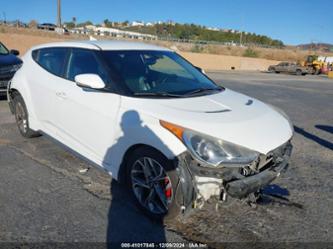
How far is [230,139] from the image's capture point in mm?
2881

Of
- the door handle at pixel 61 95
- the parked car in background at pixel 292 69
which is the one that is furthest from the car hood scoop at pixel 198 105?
the parked car in background at pixel 292 69

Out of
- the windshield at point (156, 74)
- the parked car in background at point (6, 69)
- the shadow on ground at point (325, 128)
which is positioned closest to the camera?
the windshield at point (156, 74)

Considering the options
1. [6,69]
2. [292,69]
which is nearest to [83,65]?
[6,69]

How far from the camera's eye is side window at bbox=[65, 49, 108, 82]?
3.82 m

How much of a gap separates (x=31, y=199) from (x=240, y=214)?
2.24m

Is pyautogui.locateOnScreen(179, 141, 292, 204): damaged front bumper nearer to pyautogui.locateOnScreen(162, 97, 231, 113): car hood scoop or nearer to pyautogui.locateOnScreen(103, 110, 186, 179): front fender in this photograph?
pyautogui.locateOnScreen(103, 110, 186, 179): front fender

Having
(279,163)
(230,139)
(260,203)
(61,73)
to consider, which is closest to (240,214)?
(260,203)

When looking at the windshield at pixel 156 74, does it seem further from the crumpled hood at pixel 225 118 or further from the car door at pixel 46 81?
the car door at pixel 46 81

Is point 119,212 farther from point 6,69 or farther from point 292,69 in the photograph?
point 292,69

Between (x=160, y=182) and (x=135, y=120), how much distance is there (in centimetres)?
66

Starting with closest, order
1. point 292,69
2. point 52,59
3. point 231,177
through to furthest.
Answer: point 231,177
point 52,59
point 292,69

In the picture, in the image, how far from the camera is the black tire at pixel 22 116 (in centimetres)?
530

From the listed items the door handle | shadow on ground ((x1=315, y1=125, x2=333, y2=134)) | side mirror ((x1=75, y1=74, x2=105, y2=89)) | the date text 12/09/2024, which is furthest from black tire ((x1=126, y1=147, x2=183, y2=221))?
shadow on ground ((x1=315, y1=125, x2=333, y2=134))

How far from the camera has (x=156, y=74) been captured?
4094 mm
